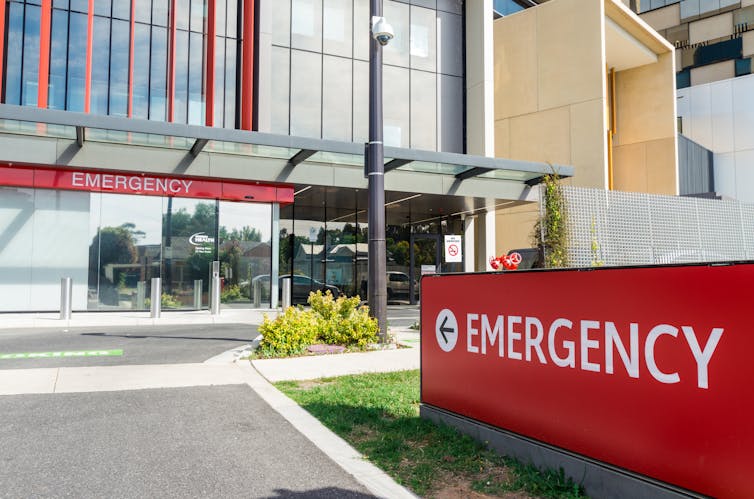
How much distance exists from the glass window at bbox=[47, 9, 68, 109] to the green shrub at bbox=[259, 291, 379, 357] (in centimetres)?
1383

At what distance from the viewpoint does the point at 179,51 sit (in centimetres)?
2042

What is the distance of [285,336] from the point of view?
30.7 ft

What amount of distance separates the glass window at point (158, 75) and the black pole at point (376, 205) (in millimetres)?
11961

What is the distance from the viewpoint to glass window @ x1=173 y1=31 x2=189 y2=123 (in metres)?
20.3

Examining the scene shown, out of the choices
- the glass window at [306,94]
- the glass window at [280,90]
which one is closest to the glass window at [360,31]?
the glass window at [306,94]

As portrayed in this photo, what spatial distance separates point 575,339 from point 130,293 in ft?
53.1

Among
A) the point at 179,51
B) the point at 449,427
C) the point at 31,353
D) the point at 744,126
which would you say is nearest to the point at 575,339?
the point at 449,427

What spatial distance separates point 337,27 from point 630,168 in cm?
1726

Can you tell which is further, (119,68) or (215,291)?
(119,68)

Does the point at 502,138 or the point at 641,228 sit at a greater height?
the point at 502,138

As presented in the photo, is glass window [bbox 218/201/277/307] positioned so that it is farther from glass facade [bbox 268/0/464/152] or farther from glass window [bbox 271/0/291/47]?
glass window [bbox 271/0/291/47]

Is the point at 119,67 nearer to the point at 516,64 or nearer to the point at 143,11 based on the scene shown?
the point at 143,11

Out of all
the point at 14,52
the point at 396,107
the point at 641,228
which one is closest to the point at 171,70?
the point at 14,52

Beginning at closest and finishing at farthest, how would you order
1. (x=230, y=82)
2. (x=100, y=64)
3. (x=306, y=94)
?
(x=100, y=64) → (x=230, y=82) → (x=306, y=94)
